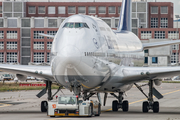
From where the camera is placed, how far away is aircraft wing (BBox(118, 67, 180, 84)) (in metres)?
33.2

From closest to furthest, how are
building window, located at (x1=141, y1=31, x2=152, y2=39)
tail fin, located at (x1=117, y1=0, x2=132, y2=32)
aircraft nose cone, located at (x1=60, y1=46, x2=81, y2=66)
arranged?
Answer: aircraft nose cone, located at (x1=60, y1=46, x2=81, y2=66), tail fin, located at (x1=117, y1=0, x2=132, y2=32), building window, located at (x1=141, y1=31, x2=152, y2=39)

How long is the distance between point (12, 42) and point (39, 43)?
1076cm

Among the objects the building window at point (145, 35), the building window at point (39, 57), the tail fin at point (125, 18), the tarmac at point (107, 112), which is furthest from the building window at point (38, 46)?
the tail fin at point (125, 18)

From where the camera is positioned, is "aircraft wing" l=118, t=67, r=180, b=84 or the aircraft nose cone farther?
"aircraft wing" l=118, t=67, r=180, b=84

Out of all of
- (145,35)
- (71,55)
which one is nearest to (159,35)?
→ (145,35)

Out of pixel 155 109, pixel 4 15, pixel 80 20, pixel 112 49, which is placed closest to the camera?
pixel 80 20

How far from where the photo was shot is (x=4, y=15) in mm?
194125

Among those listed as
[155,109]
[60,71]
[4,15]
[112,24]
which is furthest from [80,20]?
[4,15]

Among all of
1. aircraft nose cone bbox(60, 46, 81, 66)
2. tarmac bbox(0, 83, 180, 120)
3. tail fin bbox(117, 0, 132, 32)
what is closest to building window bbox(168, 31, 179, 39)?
tarmac bbox(0, 83, 180, 120)

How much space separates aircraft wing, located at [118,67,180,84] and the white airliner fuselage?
534 millimetres

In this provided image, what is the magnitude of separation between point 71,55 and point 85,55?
1.33 metres

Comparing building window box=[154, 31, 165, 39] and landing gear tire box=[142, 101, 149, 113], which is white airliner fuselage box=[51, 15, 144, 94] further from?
building window box=[154, 31, 165, 39]

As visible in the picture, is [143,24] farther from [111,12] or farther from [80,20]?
[80,20]

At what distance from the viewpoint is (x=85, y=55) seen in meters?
28.2
